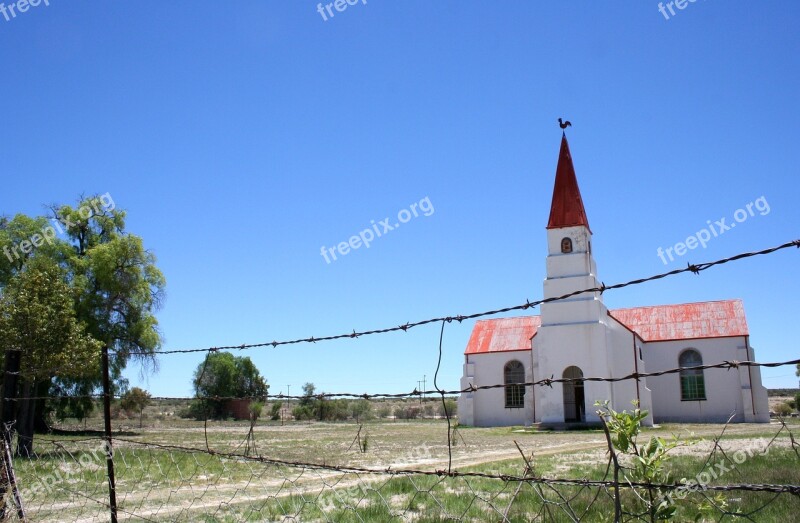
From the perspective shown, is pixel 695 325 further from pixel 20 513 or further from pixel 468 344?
pixel 20 513

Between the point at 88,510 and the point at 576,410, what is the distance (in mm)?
30285

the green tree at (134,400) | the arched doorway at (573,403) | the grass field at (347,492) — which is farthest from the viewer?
the arched doorway at (573,403)

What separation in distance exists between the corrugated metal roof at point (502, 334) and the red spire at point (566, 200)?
8794mm

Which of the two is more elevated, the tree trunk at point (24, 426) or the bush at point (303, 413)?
the tree trunk at point (24, 426)

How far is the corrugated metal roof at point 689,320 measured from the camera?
38219mm

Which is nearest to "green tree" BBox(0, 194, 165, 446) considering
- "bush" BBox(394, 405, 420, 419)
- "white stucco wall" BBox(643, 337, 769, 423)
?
"white stucco wall" BBox(643, 337, 769, 423)

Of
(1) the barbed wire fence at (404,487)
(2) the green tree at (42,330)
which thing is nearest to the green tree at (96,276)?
(2) the green tree at (42,330)

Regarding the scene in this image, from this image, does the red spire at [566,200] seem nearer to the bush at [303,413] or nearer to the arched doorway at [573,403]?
the arched doorway at [573,403]

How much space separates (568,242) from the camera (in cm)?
Answer: 3522

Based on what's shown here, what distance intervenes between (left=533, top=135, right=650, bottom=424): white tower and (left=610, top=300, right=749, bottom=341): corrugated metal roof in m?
→ 4.91

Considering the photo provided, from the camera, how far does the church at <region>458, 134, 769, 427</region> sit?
3375cm

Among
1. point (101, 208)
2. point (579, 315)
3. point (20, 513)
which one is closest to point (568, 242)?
point (579, 315)

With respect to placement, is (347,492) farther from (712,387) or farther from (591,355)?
(712,387)

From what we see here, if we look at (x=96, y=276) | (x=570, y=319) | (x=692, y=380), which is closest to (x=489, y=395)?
(x=570, y=319)
